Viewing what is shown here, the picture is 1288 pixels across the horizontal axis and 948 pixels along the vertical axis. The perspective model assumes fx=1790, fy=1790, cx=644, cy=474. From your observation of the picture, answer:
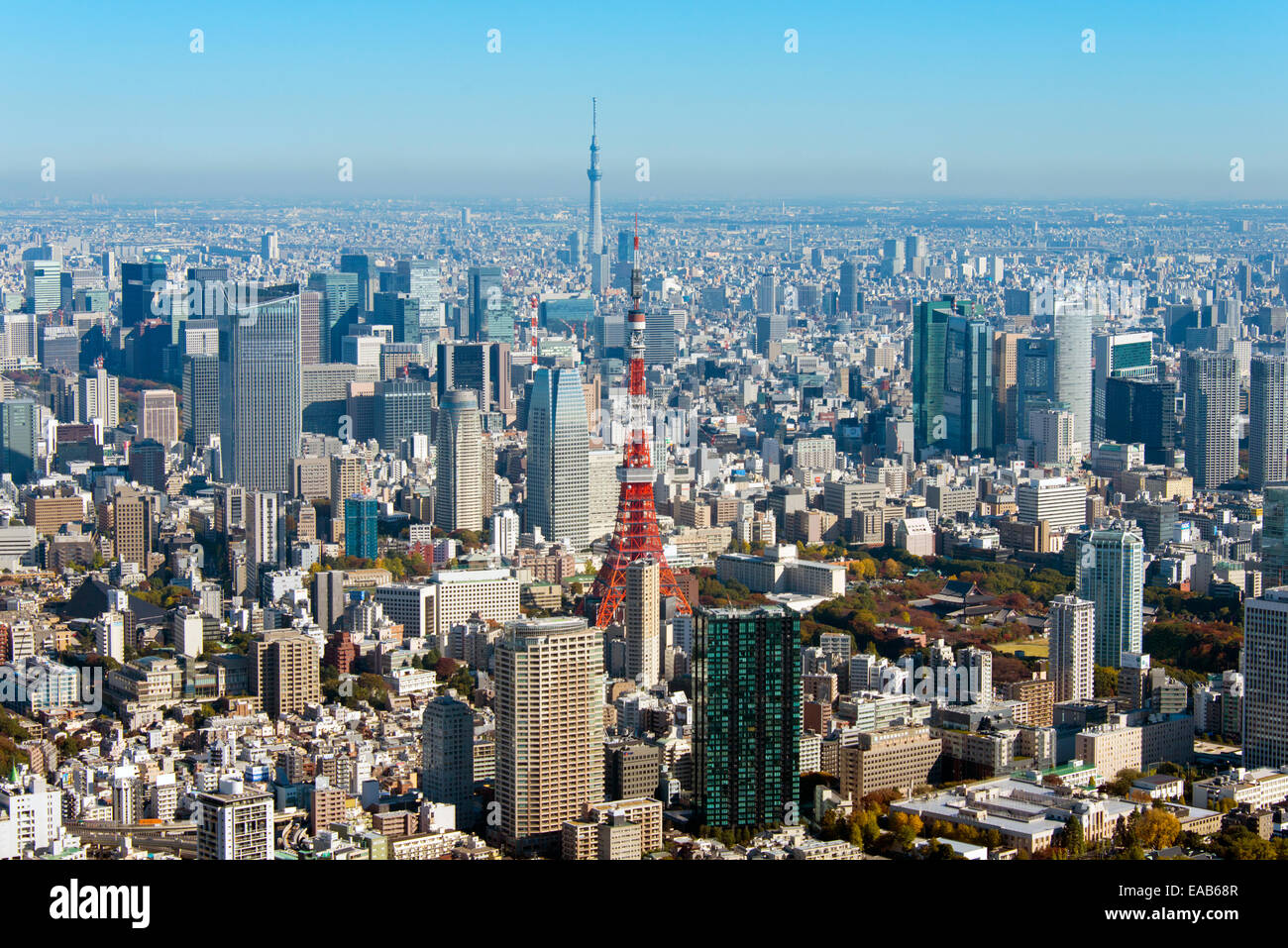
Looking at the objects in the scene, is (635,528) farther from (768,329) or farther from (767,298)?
(767,298)

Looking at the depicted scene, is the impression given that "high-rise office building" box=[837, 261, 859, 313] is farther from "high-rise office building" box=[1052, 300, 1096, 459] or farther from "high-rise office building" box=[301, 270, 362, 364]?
"high-rise office building" box=[301, 270, 362, 364]

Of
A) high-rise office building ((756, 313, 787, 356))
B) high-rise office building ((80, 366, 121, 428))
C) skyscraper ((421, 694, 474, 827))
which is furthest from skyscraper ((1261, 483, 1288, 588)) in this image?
high-rise office building ((756, 313, 787, 356))

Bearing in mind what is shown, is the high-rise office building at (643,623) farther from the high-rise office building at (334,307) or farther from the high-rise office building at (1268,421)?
the high-rise office building at (334,307)

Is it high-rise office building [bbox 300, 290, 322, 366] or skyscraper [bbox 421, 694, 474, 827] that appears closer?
skyscraper [bbox 421, 694, 474, 827]

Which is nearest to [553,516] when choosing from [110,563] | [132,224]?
[110,563]

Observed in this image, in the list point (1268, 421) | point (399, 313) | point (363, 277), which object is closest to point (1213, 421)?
point (1268, 421)
